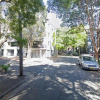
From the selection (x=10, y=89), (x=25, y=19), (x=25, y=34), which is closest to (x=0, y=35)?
(x=25, y=19)

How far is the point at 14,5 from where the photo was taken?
641cm

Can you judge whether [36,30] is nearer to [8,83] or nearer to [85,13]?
[85,13]

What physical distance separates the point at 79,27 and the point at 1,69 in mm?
13284

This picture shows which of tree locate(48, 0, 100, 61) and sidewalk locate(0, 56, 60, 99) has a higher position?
tree locate(48, 0, 100, 61)

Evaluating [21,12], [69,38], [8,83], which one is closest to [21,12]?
[21,12]

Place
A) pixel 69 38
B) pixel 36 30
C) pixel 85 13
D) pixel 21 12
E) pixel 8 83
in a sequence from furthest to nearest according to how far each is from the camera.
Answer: pixel 69 38 → pixel 36 30 → pixel 85 13 → pixel 8 83 → pixel 21 12

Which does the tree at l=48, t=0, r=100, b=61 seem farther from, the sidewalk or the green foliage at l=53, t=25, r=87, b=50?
the green foliage at l=53, t=25, r=87, b=50

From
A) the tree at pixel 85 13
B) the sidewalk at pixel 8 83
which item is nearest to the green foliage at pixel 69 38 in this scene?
the tree at pixel 85 13

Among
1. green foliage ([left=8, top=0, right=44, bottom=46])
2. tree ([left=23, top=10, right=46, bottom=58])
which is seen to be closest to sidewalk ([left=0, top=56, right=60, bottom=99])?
green foliage ([left=8, top=0, right=44, bottom=46])

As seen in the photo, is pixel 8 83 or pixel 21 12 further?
pixel 8 83

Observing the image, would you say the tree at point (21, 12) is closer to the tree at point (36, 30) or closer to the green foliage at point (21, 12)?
the green foliage at point (21, 12)

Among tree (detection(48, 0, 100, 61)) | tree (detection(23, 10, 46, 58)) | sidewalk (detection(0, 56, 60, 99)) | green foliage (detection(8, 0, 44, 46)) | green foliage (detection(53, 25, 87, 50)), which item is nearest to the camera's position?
sidewalk (detection(0, 56, 60, 99))

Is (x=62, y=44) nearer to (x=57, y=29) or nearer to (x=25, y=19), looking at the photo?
(x=57, y=29)

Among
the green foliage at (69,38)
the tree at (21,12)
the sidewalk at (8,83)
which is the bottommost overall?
the sidewalk at (8,83)
